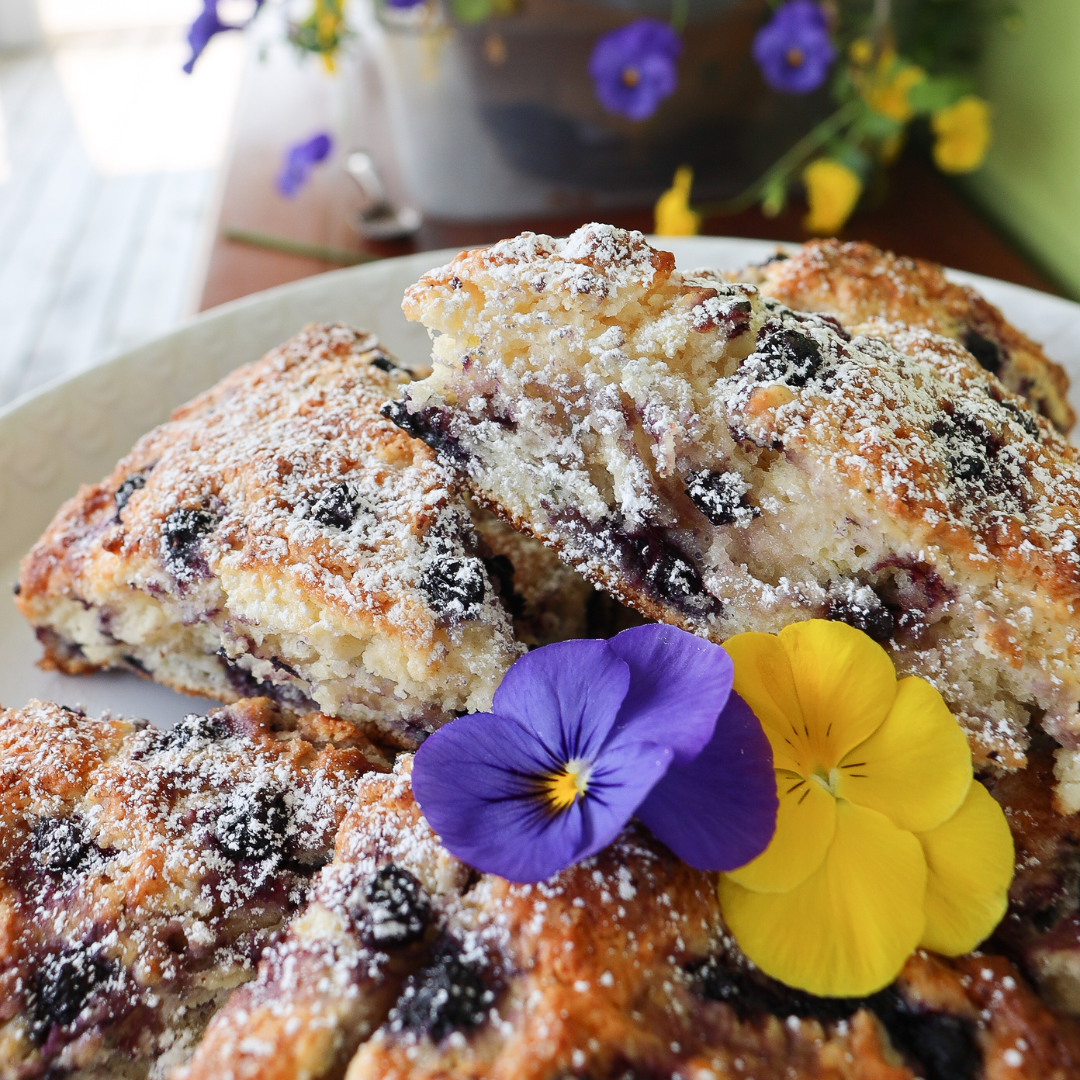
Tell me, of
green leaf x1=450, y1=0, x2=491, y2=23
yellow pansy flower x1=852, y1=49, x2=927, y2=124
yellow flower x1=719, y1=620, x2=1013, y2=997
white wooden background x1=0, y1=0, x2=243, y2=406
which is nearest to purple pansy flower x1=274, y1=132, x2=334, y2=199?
white wooden background x1=0, y1=0, x2=243, y2=406

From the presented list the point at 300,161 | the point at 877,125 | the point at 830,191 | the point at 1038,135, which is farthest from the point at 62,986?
A: the point at 1038,135

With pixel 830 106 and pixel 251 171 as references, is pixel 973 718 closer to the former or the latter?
pixel 830 106

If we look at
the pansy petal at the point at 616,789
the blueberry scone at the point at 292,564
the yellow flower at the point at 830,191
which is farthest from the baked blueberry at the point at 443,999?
the yellow flower at the point at 830,191

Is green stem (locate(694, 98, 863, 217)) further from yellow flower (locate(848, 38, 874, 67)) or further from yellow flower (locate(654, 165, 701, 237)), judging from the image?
yellow flower (locate(654, 165, 701, 237))

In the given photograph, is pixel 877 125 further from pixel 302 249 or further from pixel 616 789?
pixel 616 789

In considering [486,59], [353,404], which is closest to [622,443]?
[353,404]
